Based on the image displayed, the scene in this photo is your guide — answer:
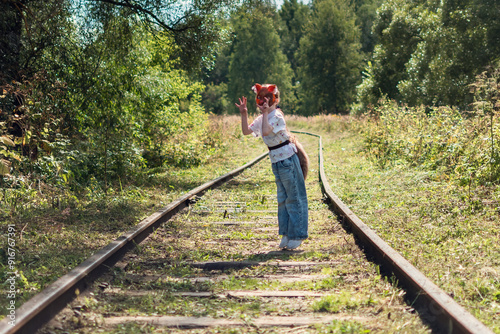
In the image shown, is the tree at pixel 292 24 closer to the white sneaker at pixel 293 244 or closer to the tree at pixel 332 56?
the tree at pixel 332 56

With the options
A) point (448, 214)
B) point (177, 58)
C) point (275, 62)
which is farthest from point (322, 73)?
point (448, 214)

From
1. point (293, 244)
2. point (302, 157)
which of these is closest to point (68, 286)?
point (293, 244)

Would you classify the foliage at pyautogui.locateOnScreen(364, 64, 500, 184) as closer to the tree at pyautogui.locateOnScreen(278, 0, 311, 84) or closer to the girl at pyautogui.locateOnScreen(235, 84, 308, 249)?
the girl at pyautogui.locateOnScreen(235, 84, 308, 249)

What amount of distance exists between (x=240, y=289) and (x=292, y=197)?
1.50m

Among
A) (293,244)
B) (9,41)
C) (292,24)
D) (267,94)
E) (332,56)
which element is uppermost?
(292,24)

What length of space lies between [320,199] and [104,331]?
5.85m

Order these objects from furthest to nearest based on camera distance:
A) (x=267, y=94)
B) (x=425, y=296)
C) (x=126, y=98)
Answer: (x=126, y=98), (x=267, y=94), (x=425, y=296)

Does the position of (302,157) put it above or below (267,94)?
below

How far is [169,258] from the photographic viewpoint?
15.4 feet

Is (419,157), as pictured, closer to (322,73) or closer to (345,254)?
(345,254)

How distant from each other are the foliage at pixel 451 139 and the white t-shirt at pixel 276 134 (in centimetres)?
320

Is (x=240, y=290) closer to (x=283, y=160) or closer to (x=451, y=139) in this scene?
(x=283, y=160)

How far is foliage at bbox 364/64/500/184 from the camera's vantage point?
6.79m

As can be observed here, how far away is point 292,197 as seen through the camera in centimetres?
504
